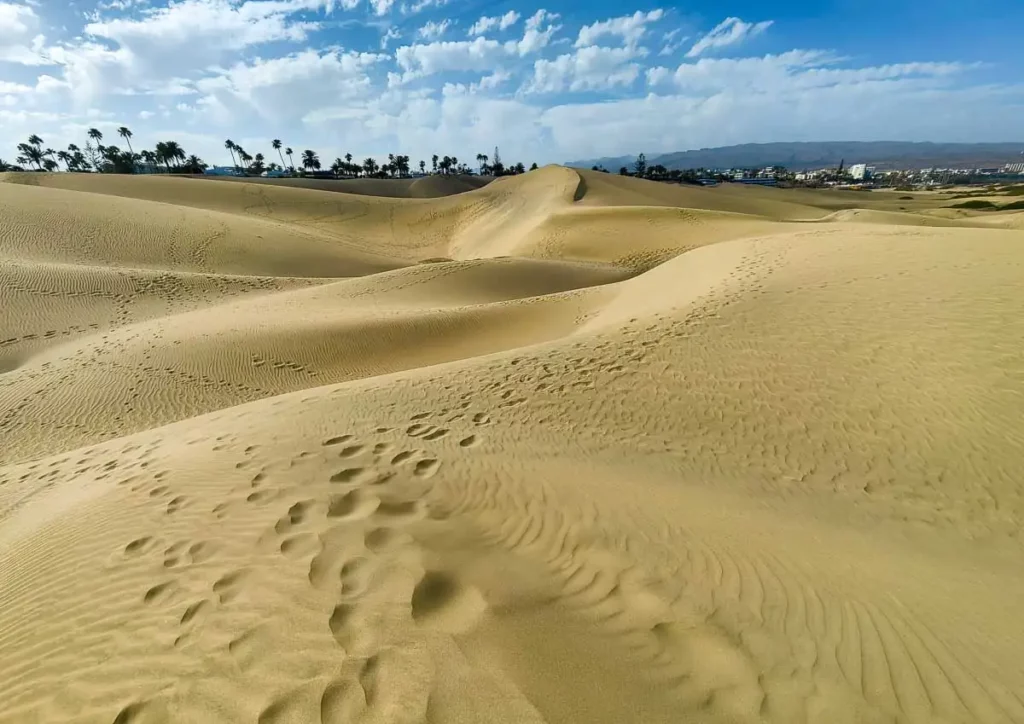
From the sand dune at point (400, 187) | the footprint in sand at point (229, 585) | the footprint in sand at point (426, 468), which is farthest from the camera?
the sand dune at point (400, 187)

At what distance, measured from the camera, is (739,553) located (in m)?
3.57

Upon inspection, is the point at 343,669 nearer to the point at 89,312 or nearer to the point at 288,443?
the point at 288,443

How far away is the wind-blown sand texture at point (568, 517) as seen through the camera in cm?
248

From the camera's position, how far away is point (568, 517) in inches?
153

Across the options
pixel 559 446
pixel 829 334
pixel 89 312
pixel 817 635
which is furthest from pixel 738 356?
pixel 89 312

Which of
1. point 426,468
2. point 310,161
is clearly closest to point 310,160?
point 310,161

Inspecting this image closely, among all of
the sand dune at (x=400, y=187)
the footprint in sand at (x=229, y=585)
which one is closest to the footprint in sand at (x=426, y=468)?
the footprint in sand at (x=229, y=585)

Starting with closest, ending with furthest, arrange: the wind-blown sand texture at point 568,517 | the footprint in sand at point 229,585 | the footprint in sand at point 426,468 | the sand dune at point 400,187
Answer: the wind-blown sand texture at point 568,517, the footprint in sand at point 229,585, the footprint in sand at point 426,468, the sand dune at point 400,187

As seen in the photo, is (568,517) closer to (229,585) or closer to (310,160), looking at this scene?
(229,585)

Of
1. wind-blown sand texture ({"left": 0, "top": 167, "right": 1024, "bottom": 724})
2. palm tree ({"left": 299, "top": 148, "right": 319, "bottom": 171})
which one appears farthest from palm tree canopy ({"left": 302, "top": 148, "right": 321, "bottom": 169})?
wind-blown sand texture ({"left": 0, "top": 167, "right": 1024, "bottom": 724})

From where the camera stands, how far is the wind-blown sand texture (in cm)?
248

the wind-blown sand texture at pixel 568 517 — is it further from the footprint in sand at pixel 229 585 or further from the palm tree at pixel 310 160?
the palm tree at pixel 310 160

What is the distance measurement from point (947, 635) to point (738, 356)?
14.7 ft

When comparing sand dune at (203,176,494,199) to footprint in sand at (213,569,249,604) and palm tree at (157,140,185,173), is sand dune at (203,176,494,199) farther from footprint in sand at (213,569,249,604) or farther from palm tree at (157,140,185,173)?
footprint in sand at (213,569,249,604)
